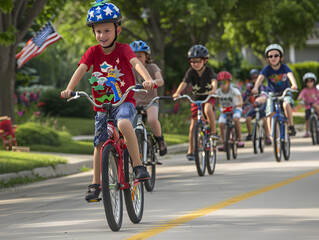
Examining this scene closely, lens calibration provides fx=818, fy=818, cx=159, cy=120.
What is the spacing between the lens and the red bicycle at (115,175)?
7.51 m

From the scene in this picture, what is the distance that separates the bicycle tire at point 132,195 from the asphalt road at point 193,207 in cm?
11

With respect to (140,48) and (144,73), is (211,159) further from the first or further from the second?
(144,73)

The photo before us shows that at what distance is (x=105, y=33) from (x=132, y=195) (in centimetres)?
164

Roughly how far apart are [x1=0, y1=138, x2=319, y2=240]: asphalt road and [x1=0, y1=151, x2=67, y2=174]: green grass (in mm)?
686

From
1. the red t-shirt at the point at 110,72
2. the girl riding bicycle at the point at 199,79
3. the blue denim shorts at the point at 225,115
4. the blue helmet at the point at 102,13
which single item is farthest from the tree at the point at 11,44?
the blue helmet at the point at 102,13

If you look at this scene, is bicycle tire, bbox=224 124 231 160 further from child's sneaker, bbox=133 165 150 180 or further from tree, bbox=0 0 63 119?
child's sneaker, bbox=133 165 150 180

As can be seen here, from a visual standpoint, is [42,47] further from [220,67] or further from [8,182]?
[220,67]

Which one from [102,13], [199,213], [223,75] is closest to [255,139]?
[223,75]

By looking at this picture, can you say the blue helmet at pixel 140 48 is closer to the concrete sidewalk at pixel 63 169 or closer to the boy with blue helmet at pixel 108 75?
the boy with blue helmet at pixel 108 75

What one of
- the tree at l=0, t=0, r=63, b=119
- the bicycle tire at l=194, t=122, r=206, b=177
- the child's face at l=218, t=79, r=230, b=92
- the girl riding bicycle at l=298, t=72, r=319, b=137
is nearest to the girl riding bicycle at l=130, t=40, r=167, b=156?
the bicycle tire at l=194, t=122, r=206, b=177

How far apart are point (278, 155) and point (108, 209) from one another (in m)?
7.78


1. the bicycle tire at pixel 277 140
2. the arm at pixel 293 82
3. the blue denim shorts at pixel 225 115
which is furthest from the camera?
the blue denim shorts at pixel 225 115

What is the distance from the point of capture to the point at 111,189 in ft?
25.2

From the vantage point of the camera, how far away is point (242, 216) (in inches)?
335
